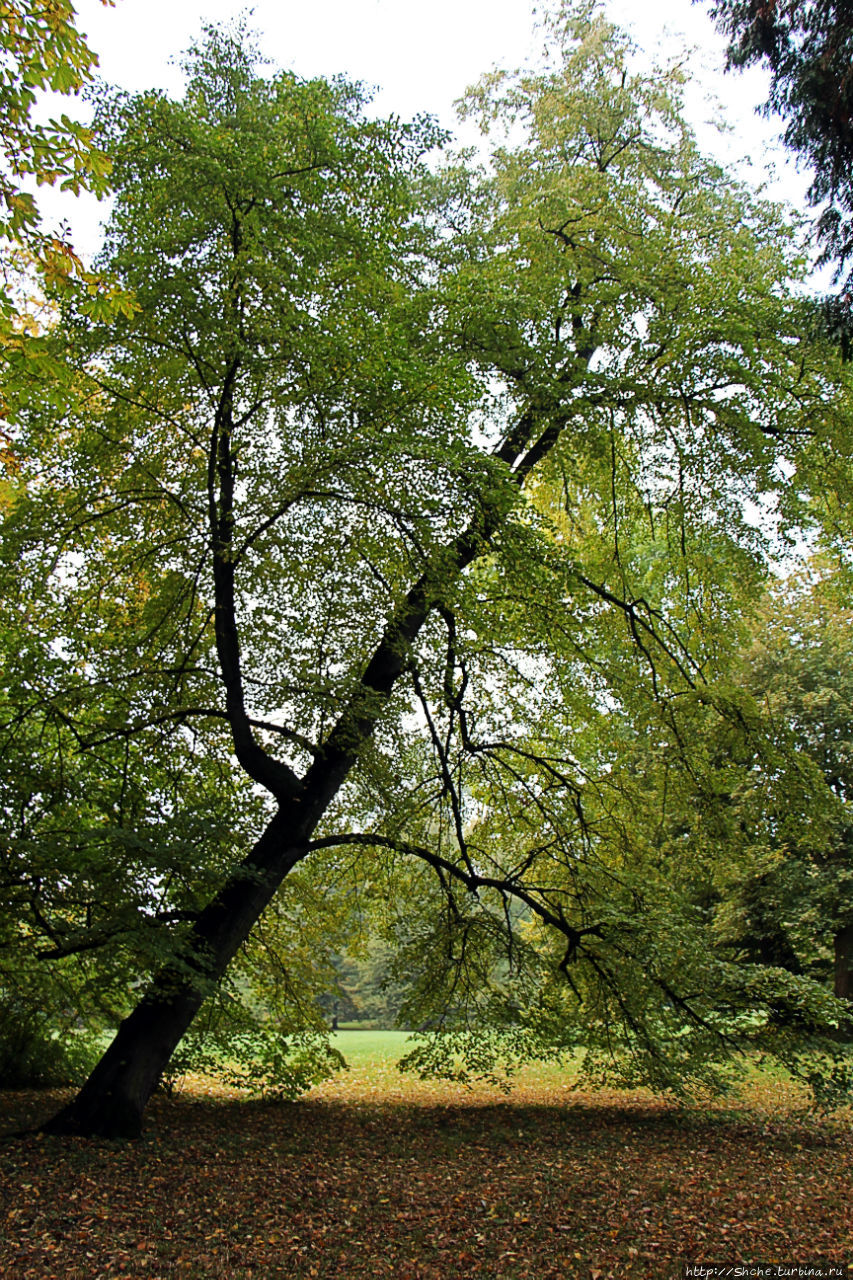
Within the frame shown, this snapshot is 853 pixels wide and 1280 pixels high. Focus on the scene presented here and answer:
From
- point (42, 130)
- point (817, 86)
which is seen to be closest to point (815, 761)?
point (817, 86)

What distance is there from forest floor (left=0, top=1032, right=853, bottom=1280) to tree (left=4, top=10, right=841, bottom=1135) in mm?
904

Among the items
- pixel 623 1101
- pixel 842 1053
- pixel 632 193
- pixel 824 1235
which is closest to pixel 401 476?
pixel 632 193

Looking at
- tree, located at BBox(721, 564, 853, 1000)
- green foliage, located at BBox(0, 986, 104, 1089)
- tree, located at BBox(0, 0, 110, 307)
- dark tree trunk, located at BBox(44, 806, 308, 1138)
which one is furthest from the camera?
tree, located at BBox(721, 564, 853, 1000)

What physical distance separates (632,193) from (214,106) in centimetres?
439

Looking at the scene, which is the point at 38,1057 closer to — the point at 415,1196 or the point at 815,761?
the point at 415,1196

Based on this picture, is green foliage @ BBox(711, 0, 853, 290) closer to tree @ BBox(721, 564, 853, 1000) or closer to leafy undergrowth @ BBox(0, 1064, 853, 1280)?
leafy undergrowth @ BBox(0, 1064, 853, 1280)

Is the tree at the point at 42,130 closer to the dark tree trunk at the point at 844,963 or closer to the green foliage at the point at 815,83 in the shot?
the green foliage at the point at 815,83

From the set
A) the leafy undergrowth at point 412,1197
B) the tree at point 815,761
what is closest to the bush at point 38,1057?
the leafy undergrowth at point 412,1197

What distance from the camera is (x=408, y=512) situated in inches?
286

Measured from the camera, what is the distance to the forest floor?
4.80 m

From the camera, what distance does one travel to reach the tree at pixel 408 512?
709 centimetres

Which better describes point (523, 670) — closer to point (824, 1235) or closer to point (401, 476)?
point (401, 476)

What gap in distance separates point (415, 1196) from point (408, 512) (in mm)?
5105

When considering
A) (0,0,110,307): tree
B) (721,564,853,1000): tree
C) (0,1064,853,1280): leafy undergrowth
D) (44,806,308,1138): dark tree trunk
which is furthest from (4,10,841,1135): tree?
(721,564,853,1000): tree
